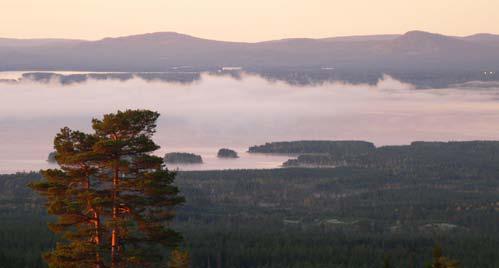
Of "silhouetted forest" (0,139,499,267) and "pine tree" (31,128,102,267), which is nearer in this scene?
"pine tree" (31,128,102,267)

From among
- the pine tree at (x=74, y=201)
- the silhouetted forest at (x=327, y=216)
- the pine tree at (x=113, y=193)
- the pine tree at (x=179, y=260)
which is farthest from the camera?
the silhouetted forest at (x=327, y=216)

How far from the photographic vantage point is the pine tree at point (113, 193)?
3791 cm

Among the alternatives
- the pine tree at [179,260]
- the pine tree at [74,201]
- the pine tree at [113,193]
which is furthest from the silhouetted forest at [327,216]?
the pine tree at [113,193]

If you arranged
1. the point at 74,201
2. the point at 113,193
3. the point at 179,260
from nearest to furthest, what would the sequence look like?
the point at 113,193 → the point at 74,201 → the point at 179,260

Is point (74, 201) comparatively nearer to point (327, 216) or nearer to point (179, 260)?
point (179, 260)

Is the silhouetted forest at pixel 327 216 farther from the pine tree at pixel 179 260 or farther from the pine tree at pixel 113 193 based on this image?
the pine tree at pixel 113 193

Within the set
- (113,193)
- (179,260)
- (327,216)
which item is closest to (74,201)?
(113,193)

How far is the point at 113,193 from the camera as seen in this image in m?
38.2

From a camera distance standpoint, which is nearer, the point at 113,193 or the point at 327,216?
the point at 113,193

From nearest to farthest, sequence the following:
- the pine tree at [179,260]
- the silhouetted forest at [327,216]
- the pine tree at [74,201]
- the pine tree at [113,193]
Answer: the pine tree at [113,193], the pine tree at [74,201], the pine tree at [179,260], the silhouetted forest at [327,216]

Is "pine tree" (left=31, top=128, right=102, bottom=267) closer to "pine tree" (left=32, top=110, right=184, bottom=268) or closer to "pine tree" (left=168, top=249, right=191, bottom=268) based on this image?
"pine tree" (left=32, top=110, right=184, bottom=268)

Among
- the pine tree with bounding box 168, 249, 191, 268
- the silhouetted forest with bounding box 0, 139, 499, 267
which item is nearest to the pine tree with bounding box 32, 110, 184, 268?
the pine tree with bounding box 168, 249, 191, 268

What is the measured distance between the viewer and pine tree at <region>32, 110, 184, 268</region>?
124ft

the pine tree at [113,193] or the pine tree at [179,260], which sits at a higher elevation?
the pine tree at [113,193]
